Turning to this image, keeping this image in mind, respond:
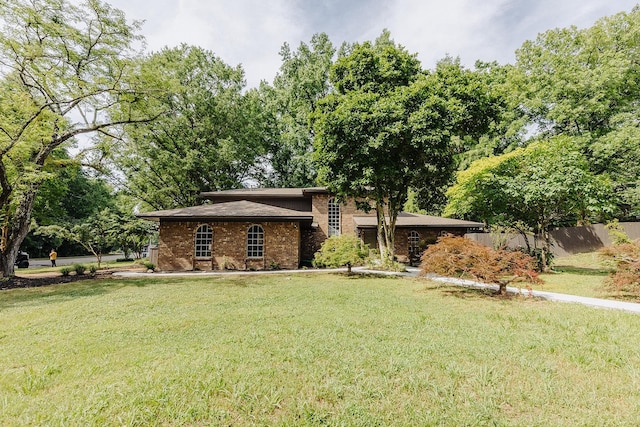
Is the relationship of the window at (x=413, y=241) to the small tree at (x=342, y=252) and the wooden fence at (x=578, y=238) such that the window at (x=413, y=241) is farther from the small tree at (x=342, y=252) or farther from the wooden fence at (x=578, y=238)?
the small tree at (x=342, y=252)

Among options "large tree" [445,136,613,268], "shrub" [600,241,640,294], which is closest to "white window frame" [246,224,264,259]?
"large tree" [445,136,613,268]

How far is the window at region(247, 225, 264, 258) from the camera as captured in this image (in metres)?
16.5

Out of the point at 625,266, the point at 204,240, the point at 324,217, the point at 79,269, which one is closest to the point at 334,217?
the point at 324,217

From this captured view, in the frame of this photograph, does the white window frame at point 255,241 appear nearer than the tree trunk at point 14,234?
No

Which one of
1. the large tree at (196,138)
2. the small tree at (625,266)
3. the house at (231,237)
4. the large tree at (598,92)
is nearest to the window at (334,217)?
the house at (231,237)

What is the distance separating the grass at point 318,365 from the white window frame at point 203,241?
8565 millimetres

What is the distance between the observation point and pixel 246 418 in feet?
9.09

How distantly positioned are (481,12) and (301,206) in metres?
15.1

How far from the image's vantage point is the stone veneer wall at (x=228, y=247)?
51.7 ft

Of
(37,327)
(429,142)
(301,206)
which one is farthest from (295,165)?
(37,327)

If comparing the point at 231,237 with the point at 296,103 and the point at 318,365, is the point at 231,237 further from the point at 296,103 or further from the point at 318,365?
the point at 296,103

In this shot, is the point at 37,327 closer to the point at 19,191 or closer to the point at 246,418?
the point at 246,418

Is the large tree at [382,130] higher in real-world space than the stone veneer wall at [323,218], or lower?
higher

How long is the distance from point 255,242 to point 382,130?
9576 millimetres
